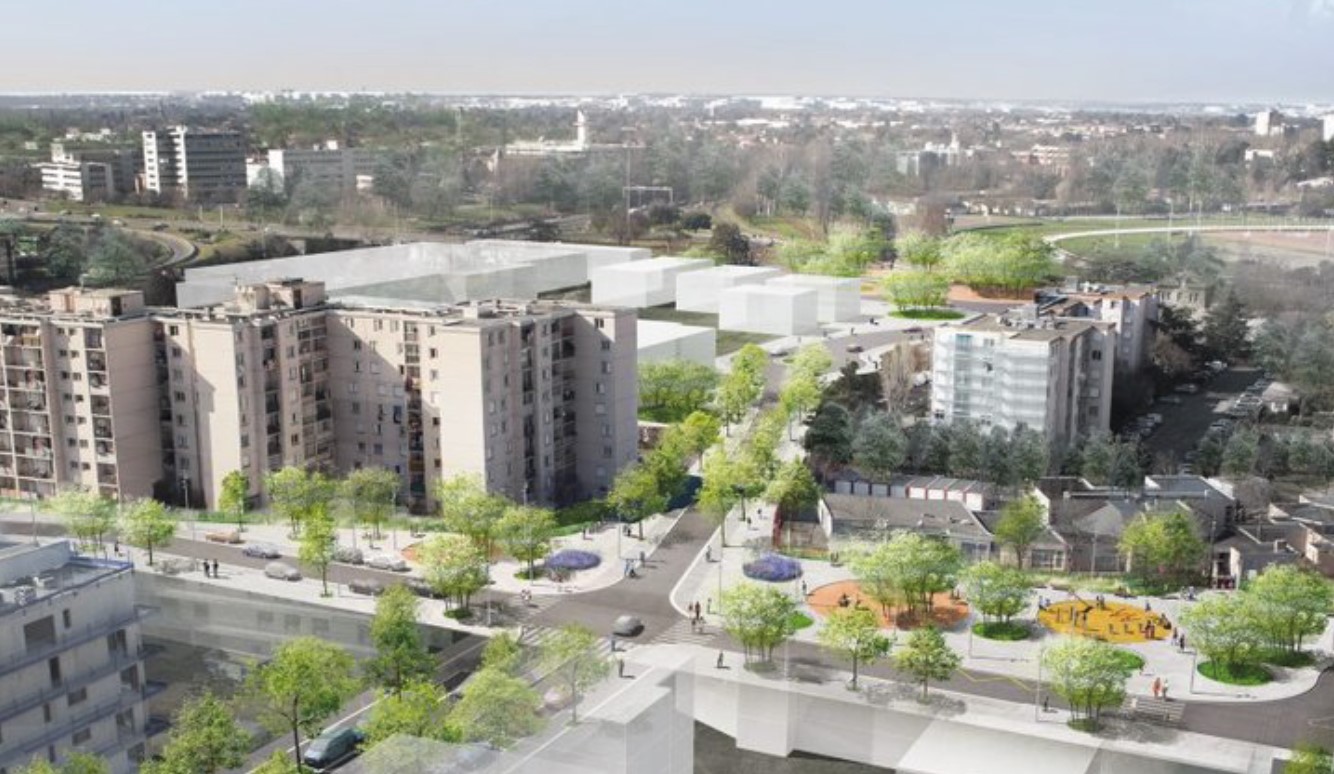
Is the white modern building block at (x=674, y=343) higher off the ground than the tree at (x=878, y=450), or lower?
higher

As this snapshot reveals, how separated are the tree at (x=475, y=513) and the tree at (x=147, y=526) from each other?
1542 mm

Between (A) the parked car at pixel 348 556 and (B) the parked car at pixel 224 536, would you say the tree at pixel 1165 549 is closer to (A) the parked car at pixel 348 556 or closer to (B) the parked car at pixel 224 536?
(A) the parked car at pixel 348 556

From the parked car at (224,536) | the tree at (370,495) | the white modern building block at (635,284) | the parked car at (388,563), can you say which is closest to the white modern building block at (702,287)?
the white modern building block at (635,284)

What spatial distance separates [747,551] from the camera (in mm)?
7430

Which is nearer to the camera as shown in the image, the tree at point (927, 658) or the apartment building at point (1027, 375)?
the tree at point (927, 658)

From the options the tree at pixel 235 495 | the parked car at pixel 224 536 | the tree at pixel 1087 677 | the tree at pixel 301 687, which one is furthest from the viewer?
the tree at pixel 235 495

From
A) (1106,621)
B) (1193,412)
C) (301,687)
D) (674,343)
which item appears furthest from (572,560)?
(1193,412)

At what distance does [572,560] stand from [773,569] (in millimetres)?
1117

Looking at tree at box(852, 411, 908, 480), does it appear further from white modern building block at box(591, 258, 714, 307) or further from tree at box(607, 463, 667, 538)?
white modern building block at box(591, 258, 714, 307)

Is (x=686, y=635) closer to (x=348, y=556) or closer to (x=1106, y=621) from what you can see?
(x=1106, y=621)

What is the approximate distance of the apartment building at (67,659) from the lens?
166 inches

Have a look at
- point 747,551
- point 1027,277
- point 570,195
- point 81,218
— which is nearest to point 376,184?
point 570,195

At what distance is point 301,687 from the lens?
15.5 ft

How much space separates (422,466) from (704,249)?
37.2 feet
